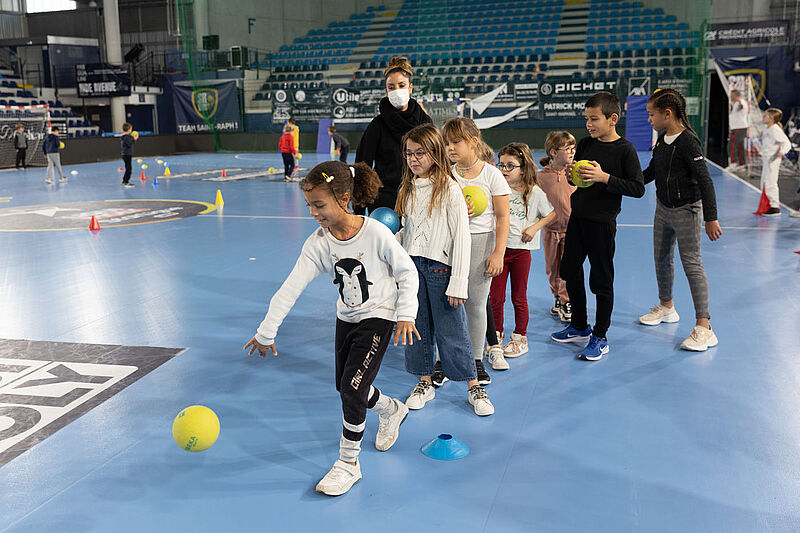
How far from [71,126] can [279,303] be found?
A: 33.8 meters

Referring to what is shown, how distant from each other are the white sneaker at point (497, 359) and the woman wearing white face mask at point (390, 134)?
1.31 m

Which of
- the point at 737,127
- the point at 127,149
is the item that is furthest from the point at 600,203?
the point at 127,149

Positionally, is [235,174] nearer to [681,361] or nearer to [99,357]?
[99,357]

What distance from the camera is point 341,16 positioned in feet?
137

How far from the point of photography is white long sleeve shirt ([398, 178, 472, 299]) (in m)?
3.89

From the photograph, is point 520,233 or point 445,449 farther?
point 520,233

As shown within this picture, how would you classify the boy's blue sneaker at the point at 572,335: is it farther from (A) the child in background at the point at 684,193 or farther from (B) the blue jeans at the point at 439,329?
(B) the blue jeans at the point at 439,329

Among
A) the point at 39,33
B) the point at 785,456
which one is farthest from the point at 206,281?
the point at 39,33

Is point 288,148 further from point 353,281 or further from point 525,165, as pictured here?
point 353,281

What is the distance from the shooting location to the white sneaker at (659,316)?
5809 millimetres

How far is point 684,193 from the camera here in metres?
5.21

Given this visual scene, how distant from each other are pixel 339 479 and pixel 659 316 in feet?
12.0

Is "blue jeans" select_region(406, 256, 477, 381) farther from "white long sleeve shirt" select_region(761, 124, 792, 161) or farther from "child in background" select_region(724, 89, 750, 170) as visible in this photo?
"child in background" select_region(724, 89, 750, 170)

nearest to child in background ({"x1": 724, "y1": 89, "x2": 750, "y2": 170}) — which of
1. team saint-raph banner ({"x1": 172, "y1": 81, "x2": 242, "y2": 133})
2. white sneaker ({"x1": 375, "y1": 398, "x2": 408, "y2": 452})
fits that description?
white sneaker ({"x1": 375, "y1": 398, "x2": 408, "y2": 452})
